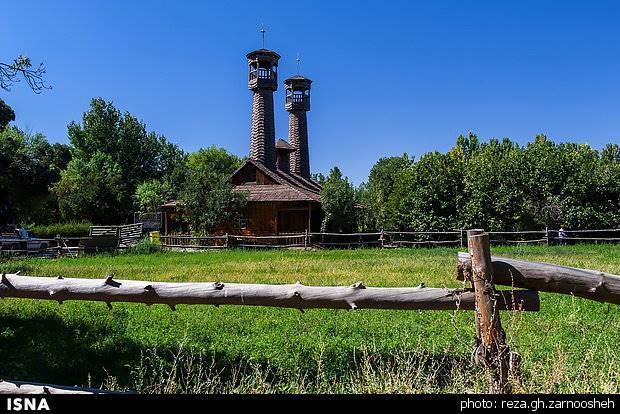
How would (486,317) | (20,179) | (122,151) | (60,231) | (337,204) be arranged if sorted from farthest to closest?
(122,151) → (60,231) → (337,204) → (20,179) → (486,317)

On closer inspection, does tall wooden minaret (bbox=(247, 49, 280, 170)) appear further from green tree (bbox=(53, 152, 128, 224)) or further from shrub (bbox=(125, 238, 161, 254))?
green tree (bbox=(53, 152, 128, 224))

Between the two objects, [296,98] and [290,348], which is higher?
[296,98]

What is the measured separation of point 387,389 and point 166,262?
18376 mm

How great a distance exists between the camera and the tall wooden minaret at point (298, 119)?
4891 centimetres

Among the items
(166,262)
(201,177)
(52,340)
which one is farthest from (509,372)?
(201,177)

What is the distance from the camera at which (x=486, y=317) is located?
464 cm

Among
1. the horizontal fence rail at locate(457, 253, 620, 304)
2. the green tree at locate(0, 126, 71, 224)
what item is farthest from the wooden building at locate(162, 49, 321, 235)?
the horizontal fence rail at locate(457, 253, 620, 304)

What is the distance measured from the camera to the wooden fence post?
14.9 ft

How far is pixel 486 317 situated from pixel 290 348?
3.35m

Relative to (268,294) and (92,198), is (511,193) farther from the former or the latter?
(92,198)

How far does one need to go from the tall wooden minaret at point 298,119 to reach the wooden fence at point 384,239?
53.8ft

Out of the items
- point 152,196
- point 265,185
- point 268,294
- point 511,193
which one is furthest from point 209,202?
point 268,294

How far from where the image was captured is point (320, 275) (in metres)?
16.0

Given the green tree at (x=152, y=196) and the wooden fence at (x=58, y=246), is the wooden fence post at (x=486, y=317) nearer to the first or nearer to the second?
the wooden fence at (x=58, y=246)
